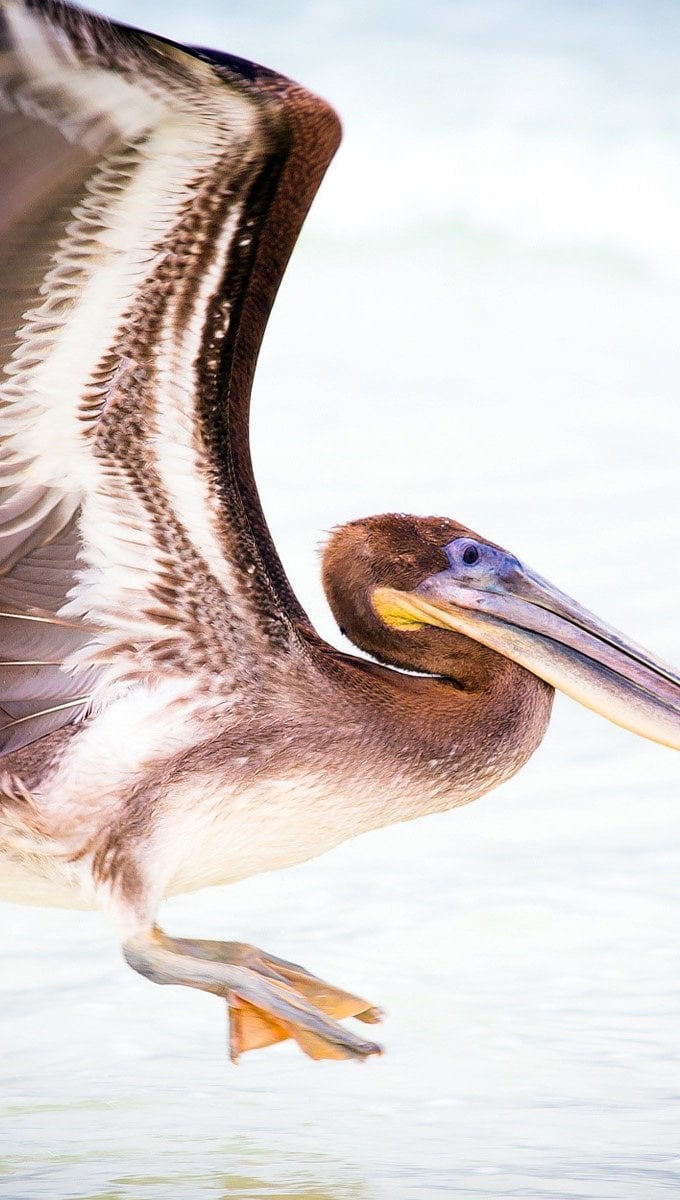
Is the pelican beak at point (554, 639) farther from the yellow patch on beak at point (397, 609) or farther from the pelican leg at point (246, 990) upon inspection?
the pelican leg at point (246, 990)

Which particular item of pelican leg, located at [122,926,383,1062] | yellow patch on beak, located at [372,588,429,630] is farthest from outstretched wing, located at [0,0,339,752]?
pelican leg, located at [122,926,383,1062]

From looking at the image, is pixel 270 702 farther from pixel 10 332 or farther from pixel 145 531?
pixel 10 332

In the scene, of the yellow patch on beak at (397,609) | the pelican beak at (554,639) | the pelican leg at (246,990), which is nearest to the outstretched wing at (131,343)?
the yellow patch on beak at (397,609)

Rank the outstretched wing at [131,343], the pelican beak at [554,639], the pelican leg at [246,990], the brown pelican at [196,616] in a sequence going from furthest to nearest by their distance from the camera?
the pelican beak at [554,639] → the pelican leg at [246,990] → the brown pelican at [196,616] → the outstretched wing at [131,343]

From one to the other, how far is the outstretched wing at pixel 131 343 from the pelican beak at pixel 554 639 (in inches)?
22.8

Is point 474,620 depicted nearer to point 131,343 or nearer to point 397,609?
point 397,609

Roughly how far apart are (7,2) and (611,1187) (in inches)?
146

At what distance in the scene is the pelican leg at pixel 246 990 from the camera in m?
5.10

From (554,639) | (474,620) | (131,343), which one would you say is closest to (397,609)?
(474,620)

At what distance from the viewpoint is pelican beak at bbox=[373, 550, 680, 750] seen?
19.1 ft

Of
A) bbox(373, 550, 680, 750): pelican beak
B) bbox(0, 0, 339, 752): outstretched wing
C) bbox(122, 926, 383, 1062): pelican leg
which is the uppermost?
→ bbox(0, 0, 339, 752): outstretched wing

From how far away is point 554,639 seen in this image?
5883mm

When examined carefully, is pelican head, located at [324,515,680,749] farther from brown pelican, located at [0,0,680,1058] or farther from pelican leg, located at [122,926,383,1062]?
pelican leg, located at [122,926,383,1062]

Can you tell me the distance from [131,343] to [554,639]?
1.66 m
